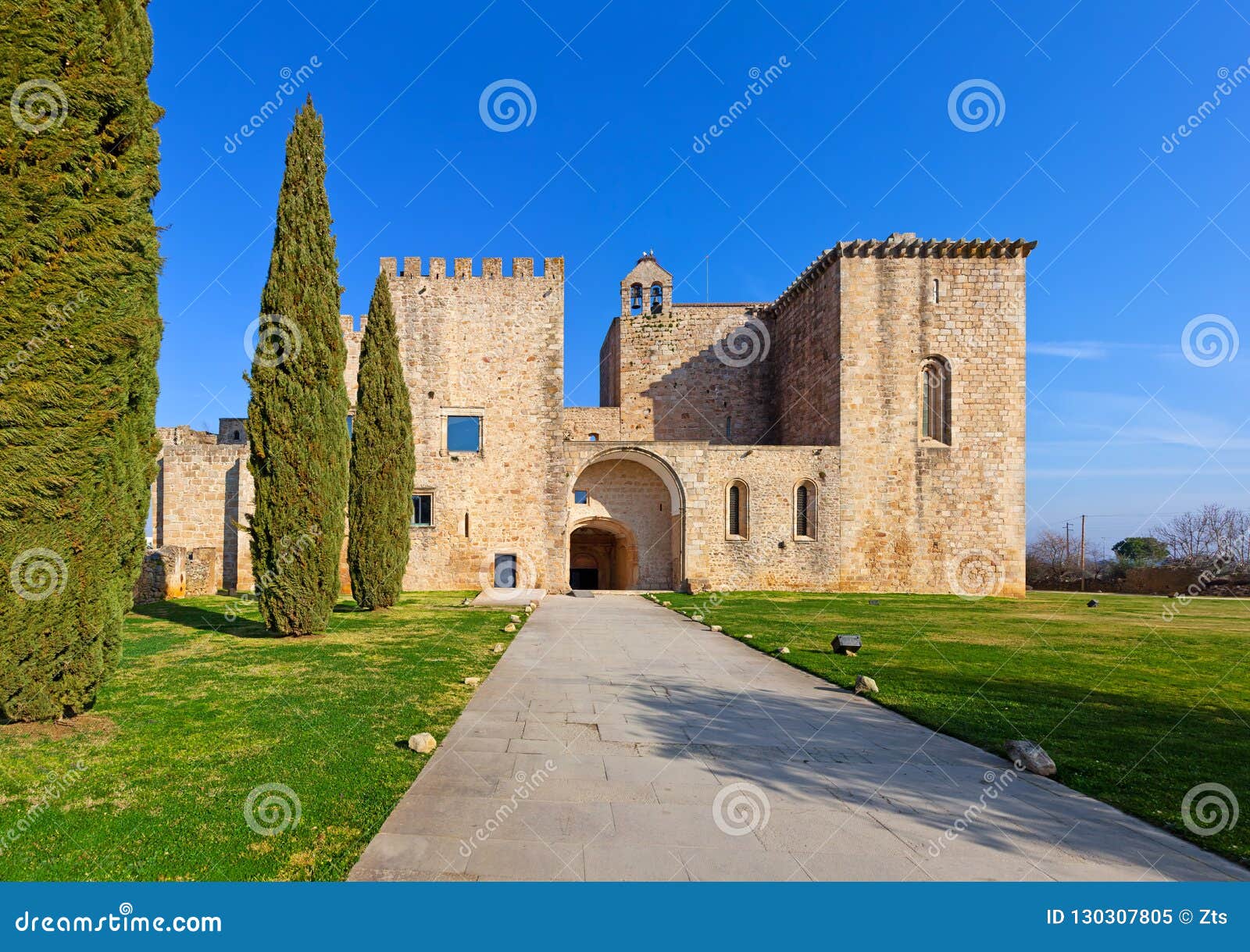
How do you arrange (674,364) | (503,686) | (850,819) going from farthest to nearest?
1. (674,364)
2. (503,686)
3. (850,819)

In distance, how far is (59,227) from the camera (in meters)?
4.93

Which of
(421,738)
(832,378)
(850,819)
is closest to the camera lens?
(850,819)

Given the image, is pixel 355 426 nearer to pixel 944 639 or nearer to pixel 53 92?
pixel 53 92

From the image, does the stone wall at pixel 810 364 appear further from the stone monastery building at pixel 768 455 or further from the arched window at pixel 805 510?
the arched window at pixel 805 510

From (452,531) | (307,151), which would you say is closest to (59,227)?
(307,151)

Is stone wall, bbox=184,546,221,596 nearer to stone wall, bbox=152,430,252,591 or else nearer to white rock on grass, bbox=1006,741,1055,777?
stone wall, bbox=152,430,252,591

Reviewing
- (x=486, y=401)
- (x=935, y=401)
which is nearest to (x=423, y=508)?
(x=486, y=401)

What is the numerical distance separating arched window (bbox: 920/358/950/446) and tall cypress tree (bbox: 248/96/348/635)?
1929 centimetres

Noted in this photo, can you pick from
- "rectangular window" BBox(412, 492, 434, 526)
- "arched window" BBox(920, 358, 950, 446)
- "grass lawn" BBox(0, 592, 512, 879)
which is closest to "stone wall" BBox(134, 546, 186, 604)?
"rectangular window" BBox(412, 492, 434, 526)

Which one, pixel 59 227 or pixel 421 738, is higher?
pixel 59 227

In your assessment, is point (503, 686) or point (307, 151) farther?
point (307, 151)

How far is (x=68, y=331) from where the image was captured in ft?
16.3

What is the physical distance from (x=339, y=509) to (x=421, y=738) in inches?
286

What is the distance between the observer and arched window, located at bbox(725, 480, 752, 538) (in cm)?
2086
